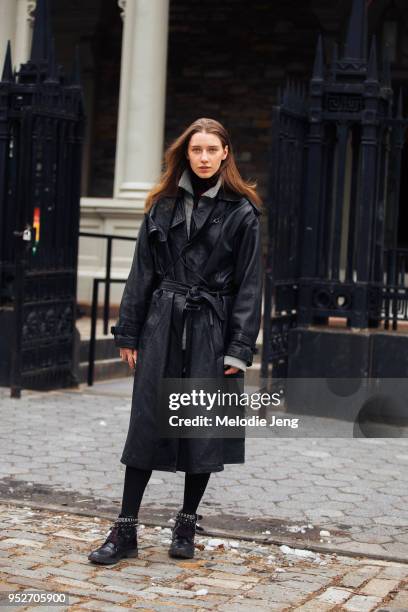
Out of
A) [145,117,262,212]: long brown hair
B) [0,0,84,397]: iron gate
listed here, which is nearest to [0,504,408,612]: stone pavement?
[145,117,262,212]: long brown hair

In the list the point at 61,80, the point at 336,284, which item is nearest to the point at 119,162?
the point at 61,80

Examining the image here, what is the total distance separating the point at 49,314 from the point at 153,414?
4632mm

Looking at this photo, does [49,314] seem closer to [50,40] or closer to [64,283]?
[64,283]

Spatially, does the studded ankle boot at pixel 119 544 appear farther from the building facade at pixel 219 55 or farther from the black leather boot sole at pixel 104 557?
the building facade at pixel 219 55

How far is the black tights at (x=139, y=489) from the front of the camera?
15.6 ft

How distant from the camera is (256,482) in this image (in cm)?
637

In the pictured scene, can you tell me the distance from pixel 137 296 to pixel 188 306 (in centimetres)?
23

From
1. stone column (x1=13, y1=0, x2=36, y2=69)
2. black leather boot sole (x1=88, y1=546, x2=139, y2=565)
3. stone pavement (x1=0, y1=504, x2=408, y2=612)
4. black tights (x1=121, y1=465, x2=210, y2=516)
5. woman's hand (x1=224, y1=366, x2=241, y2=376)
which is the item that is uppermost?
stone column (x1=13, y1=0, x2=36, y2=69)

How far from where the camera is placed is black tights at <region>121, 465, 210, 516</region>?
4.75 m

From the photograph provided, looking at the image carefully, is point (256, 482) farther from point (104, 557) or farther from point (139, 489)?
point (104, 557)

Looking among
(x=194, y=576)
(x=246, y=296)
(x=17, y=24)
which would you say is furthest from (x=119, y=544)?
(x=17, y=24)

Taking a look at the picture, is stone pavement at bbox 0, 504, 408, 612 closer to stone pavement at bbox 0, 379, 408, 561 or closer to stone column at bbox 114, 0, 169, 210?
stone pavement at bbox 0, 379, 408, 561

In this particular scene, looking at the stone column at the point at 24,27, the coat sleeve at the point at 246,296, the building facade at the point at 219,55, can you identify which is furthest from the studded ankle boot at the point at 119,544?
the building facade at the point at 219,55

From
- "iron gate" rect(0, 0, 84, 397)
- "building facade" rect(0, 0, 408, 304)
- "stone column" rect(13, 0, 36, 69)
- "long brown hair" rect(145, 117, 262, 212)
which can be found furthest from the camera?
"building facade" rect(0, 0, 408, 304)
